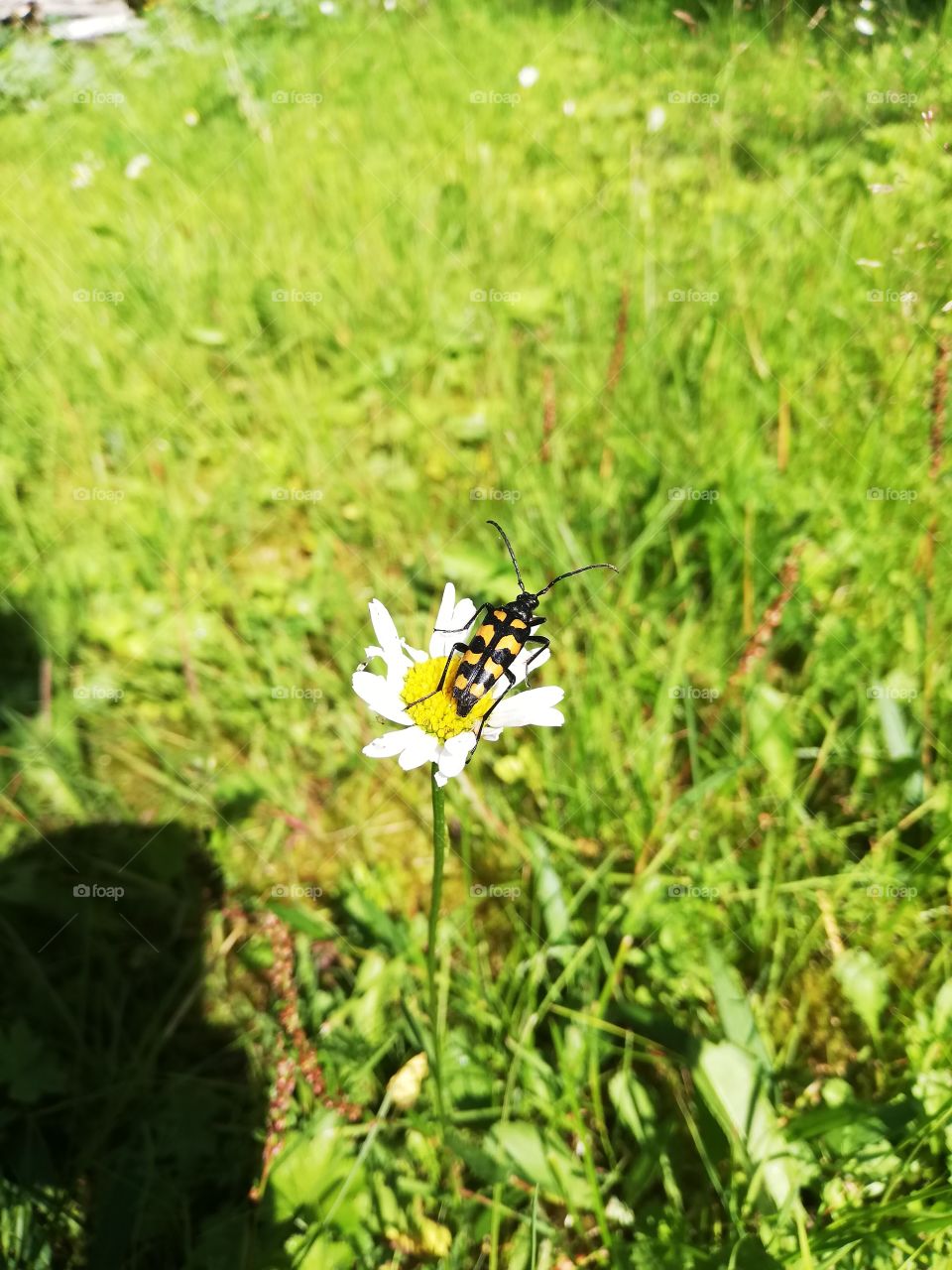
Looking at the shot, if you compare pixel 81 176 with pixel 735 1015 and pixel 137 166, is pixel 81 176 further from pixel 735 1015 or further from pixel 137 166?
pixel 735 1015

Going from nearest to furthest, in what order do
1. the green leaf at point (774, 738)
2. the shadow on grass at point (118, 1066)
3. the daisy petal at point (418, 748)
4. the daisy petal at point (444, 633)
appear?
the daisy petal at point (418, 748) < the daisy petal at point (444, 633) < the shadow on grass at point (118, 1066) < the green leaf at point (774, 738)

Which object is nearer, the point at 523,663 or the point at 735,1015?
the point at 523,663

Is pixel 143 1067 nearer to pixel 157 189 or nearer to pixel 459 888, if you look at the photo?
pixel 459 888

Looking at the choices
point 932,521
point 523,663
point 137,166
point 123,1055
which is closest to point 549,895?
point 523,663

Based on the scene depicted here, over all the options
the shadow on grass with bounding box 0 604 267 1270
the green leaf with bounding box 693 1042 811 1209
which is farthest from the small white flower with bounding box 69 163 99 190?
the green leaf with bounding box 693 1042 811 1209

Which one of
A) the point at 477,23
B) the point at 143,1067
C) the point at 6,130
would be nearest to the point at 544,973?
the point at 143,1067

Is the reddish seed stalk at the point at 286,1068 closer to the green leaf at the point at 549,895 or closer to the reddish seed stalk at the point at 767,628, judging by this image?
the green leaf at the point at 549,895

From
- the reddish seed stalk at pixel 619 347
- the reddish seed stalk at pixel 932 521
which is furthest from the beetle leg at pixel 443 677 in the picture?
the reddish seed stalk at pixel 619 347
